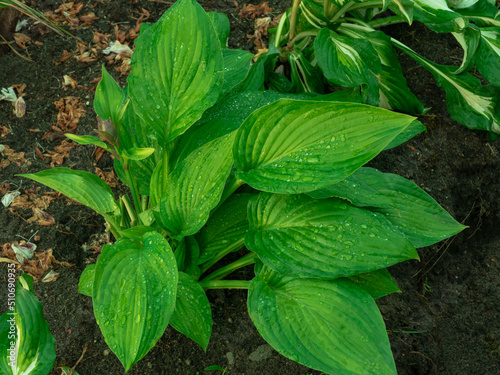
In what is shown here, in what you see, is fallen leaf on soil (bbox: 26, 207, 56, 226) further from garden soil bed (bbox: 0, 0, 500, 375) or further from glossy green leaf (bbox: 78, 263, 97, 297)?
glossy green leaf (bbox: 78, 263, 97, 297)

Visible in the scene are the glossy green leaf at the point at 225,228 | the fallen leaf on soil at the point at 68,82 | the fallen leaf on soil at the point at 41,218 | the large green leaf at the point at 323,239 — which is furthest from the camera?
the fallen leaf on soil at the point at 68,82

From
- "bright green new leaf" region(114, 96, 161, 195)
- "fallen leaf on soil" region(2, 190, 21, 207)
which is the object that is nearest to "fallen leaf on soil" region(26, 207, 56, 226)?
"fallen leaf on soil" region(2, 190, 21, 207)

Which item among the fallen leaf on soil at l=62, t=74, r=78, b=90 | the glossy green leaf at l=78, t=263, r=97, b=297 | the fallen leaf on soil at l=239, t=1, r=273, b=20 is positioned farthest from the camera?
the fallen leaf on soil at l=239, t=1, r=273, b=20

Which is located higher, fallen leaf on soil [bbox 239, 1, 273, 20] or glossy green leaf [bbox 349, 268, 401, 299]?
fallen leaf on soil [bbox 239, 1, 273, 20]

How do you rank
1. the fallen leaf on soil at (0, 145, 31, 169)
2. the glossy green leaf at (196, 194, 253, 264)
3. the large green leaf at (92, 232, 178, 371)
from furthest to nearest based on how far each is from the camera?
the fallen leaf on soil at (0, 145, 31, 169) < the glossy green leaf at (196, 194, 253, 264) < the large green leaf at (92, 232, 178, 371)

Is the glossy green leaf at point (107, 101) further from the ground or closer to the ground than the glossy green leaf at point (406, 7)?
closer to the ground

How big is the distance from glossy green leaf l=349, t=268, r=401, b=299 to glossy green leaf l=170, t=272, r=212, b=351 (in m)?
0.43

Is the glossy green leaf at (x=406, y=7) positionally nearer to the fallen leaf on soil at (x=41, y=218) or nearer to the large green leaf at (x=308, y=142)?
the large green leaf at (x=308, y=142)

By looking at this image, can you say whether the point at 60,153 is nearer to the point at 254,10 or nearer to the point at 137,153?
the point at 137,153

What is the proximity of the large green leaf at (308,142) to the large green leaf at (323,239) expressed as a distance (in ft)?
0.40

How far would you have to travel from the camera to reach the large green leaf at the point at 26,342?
1071mm

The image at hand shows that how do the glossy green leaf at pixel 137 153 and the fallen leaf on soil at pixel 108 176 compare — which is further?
the fallen leaf on soil at pixel 108 176

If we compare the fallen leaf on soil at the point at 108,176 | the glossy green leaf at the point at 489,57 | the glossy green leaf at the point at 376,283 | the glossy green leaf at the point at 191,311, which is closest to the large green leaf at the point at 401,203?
the glossy green leaf at the point at 376,283

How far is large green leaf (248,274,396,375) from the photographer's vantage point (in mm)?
918
